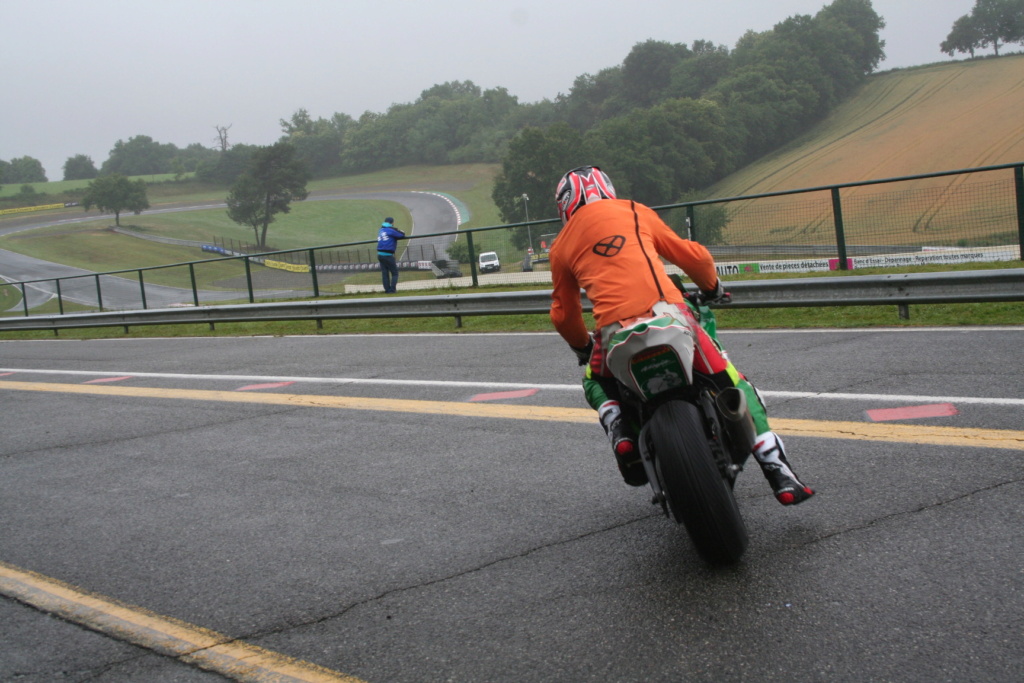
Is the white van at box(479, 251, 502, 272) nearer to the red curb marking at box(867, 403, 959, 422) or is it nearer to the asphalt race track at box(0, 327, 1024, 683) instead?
the asphalt race track at box(0, 327, 1024, 683)

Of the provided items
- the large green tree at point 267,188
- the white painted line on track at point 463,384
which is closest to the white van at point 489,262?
the white painted line on track at point 463,384

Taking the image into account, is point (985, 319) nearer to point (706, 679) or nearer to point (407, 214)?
point (706, 679)

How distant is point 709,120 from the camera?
283 ft

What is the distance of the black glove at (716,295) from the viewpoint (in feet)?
14.3

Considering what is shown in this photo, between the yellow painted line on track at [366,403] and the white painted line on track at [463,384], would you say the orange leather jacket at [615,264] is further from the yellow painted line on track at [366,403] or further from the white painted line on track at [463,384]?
the white painted line on track at [463,384]

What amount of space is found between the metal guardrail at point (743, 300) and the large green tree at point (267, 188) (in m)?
81.8

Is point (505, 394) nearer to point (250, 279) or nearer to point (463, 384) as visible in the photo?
point (463, 384)

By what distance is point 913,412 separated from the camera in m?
5.98

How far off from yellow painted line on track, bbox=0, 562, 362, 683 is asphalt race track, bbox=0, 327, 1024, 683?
0.01m

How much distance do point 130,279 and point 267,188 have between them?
250 ft

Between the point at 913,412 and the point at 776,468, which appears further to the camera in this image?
the point at 913,412

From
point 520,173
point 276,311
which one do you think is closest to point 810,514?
point 276,311

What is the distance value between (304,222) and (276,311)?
89744 mm

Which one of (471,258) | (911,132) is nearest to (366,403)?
(471,258)
